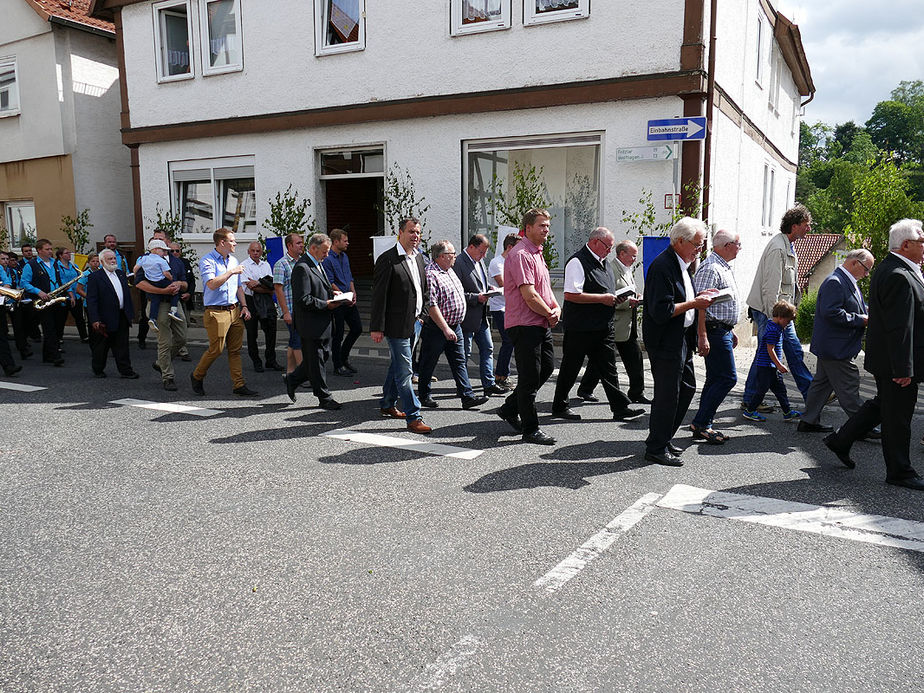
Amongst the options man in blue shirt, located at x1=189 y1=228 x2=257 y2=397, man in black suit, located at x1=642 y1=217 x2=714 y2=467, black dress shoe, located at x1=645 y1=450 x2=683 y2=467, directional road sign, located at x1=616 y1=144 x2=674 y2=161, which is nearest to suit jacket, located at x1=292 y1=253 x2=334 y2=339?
man in blue shirt, located at x1=189 y1=228 x2=257 y2=397

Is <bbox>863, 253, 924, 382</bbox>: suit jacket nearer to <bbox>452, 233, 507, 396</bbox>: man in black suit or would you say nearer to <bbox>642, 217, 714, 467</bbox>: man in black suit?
<bbox>642, 217, 714, 467</bbox>: man in black suit

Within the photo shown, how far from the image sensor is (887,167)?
45.2ft

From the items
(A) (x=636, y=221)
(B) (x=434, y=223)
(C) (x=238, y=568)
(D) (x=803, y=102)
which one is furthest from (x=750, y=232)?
(C) (x=238, y=568)

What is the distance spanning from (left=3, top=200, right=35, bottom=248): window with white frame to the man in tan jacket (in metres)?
18.1

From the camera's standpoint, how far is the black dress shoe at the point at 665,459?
5.83m

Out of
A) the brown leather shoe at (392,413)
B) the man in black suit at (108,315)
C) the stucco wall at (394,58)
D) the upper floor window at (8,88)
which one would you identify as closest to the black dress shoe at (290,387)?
the brown leather shoe at (392,413)

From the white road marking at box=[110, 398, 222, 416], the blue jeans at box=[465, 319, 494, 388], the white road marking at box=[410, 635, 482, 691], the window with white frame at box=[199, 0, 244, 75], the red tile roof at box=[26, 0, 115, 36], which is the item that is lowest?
the white road marking at box=[410, 635, 482, 691]

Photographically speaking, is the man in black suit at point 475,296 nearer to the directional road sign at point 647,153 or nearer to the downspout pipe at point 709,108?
the directional road sign at point 647,153

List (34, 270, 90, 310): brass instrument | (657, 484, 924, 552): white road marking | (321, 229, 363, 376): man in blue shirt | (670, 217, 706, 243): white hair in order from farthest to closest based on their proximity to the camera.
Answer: (34, 270, 90, 310): brass instrument, (321, 229, 363, 376): man in blue shirt, (670, 217, 706, 243): white hair, (657, 484, 924, 552): white road marking

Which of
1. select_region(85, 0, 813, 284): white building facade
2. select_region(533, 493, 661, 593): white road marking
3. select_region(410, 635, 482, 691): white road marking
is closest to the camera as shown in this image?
select_region(410, 635, 482, 691): white road marking

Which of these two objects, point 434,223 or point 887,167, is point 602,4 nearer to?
point 434,223

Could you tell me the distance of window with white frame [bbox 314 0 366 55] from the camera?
13758 mm

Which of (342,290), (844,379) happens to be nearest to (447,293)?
(342,290)

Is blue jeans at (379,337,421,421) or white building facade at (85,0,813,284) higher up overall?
white building facade at (85,0,813,284)
